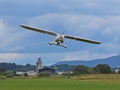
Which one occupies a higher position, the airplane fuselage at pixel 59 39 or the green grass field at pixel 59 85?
the airplane fuselage at pixel 59 39

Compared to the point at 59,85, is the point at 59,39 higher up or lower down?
higher up

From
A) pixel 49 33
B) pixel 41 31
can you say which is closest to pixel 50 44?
pixel 49 33

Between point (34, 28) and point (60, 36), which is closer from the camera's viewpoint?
point (60, 36)

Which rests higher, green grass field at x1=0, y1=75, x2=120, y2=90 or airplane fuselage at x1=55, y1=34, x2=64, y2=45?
airplane fuselage at x1=55, y1=34, x2=64, y2=45

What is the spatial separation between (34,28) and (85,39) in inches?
308

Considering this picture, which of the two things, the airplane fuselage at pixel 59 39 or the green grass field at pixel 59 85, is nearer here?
the airplane fuselage at pixel 59 39

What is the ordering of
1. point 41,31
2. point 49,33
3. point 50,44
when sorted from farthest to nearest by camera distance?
point 41,31
point 49,33
point 50,44

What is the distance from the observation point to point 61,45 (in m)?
59.6

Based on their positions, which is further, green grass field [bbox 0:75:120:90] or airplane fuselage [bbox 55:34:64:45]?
green grass field [bbox 0:75:120:90]

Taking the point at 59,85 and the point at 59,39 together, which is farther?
the point at 59,85

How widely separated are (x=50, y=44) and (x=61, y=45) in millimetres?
2247

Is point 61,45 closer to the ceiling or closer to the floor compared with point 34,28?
closer to the floor

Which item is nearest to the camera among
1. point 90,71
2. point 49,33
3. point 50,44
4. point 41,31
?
point 50,44

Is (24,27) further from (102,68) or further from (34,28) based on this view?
(102,68)
